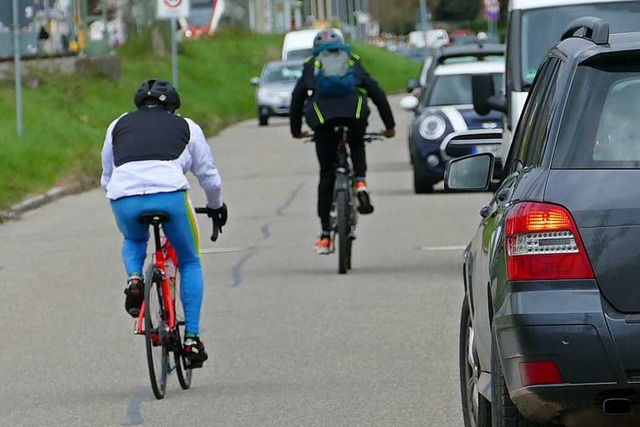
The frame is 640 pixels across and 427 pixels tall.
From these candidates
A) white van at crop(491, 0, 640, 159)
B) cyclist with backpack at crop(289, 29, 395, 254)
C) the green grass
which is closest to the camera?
cyclist with backpack at crop(289, 29, 395, 254)

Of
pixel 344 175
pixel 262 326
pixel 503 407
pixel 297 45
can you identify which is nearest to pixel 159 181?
pixel 262 326

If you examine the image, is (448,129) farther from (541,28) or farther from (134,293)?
(134,293)

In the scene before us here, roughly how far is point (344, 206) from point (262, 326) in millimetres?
2610

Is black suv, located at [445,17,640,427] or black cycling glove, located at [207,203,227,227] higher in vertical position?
black suv, located at [445,17,640,427]

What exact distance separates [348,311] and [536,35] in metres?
3.96

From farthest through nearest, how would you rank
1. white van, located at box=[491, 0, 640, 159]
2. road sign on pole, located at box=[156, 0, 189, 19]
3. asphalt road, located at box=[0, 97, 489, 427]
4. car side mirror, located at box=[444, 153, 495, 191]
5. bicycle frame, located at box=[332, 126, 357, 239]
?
road sign on pole, located at box=[156, 0, 189, 19] → white van, located at box=[491, 0, 640, 159] → bicycle frame, located at box=[332, 126, 357, 239] → asphalt road, located at box=[0, 97, 489, 427] → car side mirror, located at box=[444, 153, 495, 191]

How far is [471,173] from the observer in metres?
7.07

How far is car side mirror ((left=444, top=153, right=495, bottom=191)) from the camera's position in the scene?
7008 millimetres

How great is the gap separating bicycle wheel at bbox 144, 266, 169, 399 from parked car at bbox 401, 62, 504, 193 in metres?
11.6

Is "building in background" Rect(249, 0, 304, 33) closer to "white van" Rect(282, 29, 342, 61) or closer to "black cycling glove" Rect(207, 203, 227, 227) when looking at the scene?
"white van" Rect(282, 29, 342, 61)

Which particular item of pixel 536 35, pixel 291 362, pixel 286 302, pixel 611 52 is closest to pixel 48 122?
pixel 536 35

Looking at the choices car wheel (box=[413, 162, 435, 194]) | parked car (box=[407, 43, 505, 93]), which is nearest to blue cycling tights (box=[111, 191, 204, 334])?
car wheel (box=[413, 162, 435, 194])

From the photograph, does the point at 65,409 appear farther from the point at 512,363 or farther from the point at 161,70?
the point at 161,70

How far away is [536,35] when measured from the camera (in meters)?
14.4
